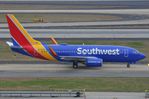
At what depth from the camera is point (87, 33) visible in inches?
4183

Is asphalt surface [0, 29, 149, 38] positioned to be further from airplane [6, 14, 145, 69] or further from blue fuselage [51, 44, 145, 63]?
blue fuselage [51, 44, 145, 63]

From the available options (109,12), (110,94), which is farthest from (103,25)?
(110,94)

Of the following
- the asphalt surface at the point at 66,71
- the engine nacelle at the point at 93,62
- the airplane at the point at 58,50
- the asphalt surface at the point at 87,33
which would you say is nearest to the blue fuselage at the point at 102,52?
the airplane at the point at 58,50

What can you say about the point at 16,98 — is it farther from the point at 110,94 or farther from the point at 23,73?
the point at 23,73

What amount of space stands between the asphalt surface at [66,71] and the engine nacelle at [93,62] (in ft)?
1.62

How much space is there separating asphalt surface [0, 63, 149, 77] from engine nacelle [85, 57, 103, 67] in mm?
493

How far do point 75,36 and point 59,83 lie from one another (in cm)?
4209

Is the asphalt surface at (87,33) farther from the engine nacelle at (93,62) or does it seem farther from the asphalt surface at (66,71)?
the engine nacelle at (93,62)

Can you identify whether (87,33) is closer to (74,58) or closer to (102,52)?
(102,52)

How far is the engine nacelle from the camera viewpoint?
7150 cm

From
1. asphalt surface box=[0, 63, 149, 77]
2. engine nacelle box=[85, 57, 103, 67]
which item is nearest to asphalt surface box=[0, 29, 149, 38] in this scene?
asphalt surface box=[0, 63, 149, 77]

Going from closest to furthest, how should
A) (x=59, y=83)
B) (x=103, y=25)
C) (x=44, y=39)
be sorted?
(x=59, y=83)
(x=44, y=39)
(x=103, y=25)

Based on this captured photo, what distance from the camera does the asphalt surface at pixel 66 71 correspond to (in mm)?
66875

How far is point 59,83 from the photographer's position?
6056cm
